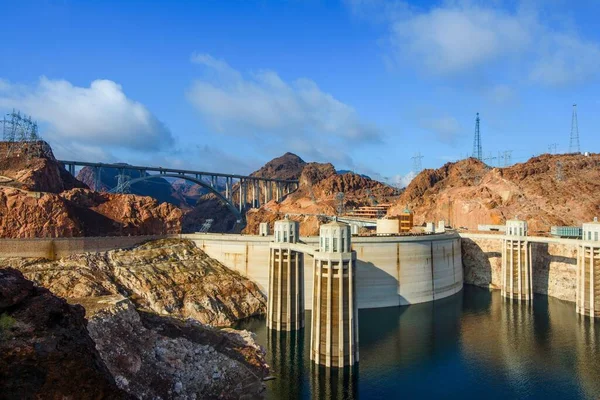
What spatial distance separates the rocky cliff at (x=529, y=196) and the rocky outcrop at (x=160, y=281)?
6920 centimetres

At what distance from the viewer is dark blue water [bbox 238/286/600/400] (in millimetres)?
46969

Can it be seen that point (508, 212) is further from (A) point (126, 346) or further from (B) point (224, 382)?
(A) point (126, 346)

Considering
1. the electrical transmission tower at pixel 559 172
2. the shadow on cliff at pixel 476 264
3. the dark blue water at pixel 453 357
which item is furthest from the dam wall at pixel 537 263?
the electrical transmission tower at pixel 559 172

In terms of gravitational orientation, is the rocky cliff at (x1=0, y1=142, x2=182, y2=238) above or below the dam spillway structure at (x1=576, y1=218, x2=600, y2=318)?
above

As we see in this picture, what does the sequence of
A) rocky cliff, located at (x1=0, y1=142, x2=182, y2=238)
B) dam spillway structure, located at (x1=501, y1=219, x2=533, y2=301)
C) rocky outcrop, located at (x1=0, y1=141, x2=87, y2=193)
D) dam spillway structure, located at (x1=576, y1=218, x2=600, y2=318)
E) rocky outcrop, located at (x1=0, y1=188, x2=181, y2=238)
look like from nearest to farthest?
rocky outcrop, located at (x1=0, y1=188, x2=181, y2=238)
rocky cliff, located at (x1=0, y1=142, x2=182, y2=238)
dam spillway structure, located at (x1=576, y1=218, x2=600, y2=318)
rocky outcrop, located at (x1=0, y1=141, x2=87, y2=193)
dam spillway structure, located at (x1=501, y1=219, x2=533, y2=301)

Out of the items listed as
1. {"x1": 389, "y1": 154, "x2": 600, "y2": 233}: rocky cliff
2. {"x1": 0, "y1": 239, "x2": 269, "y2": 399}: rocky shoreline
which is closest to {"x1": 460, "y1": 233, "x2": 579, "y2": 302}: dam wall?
{"x1": 389, "y1": 154, "x2": 600, "y2": 233}: rocky cliff

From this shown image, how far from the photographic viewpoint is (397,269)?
83.6 m

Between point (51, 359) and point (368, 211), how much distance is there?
14455 centimetres

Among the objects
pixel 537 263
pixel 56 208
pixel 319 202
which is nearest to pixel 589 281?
pixel 537 263

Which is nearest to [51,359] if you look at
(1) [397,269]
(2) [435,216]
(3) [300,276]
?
(3) [300,276]

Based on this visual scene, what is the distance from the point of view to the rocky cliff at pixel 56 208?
7219 cm

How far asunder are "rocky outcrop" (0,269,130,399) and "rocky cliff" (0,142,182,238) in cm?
5527

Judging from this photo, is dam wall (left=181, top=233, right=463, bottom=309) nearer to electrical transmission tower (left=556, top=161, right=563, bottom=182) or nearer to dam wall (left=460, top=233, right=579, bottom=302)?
dam wall (left=460, top=233, right=579, bottom=302)

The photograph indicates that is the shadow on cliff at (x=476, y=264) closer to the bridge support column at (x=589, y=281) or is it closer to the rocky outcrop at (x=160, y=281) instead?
the bridge support column at (x=589, y=281)
